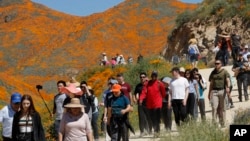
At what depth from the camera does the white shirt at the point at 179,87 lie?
14.2 metres

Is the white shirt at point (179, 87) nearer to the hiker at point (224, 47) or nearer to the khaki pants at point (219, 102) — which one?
the khaki pants at point (219, 102)

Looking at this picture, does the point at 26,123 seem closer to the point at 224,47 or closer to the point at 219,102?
Result: the point at 219,102

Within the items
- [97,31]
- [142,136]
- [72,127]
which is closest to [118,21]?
[97,31]

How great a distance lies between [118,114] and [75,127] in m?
3.27

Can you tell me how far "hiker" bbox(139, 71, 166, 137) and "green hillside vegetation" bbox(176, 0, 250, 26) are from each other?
25.4 metres

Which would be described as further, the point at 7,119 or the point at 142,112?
the point at 142,112

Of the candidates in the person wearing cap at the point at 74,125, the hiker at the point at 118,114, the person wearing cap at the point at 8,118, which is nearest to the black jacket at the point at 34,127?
the person wearing cap at the point at 74,125

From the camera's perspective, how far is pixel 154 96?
47.5ft

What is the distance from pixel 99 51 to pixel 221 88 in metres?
67.8

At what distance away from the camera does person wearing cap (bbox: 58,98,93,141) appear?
30.5 ft

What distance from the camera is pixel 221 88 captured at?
14203 millimetres

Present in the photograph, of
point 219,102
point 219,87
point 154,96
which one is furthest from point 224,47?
point 154,96

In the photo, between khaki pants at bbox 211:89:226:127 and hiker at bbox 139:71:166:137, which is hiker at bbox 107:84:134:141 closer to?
hiker at bbox 139:71:166:137

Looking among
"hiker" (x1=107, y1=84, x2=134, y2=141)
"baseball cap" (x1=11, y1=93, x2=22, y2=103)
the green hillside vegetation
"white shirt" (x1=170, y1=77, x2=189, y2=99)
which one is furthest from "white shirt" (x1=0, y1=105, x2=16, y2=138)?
the green hillside vegetation
